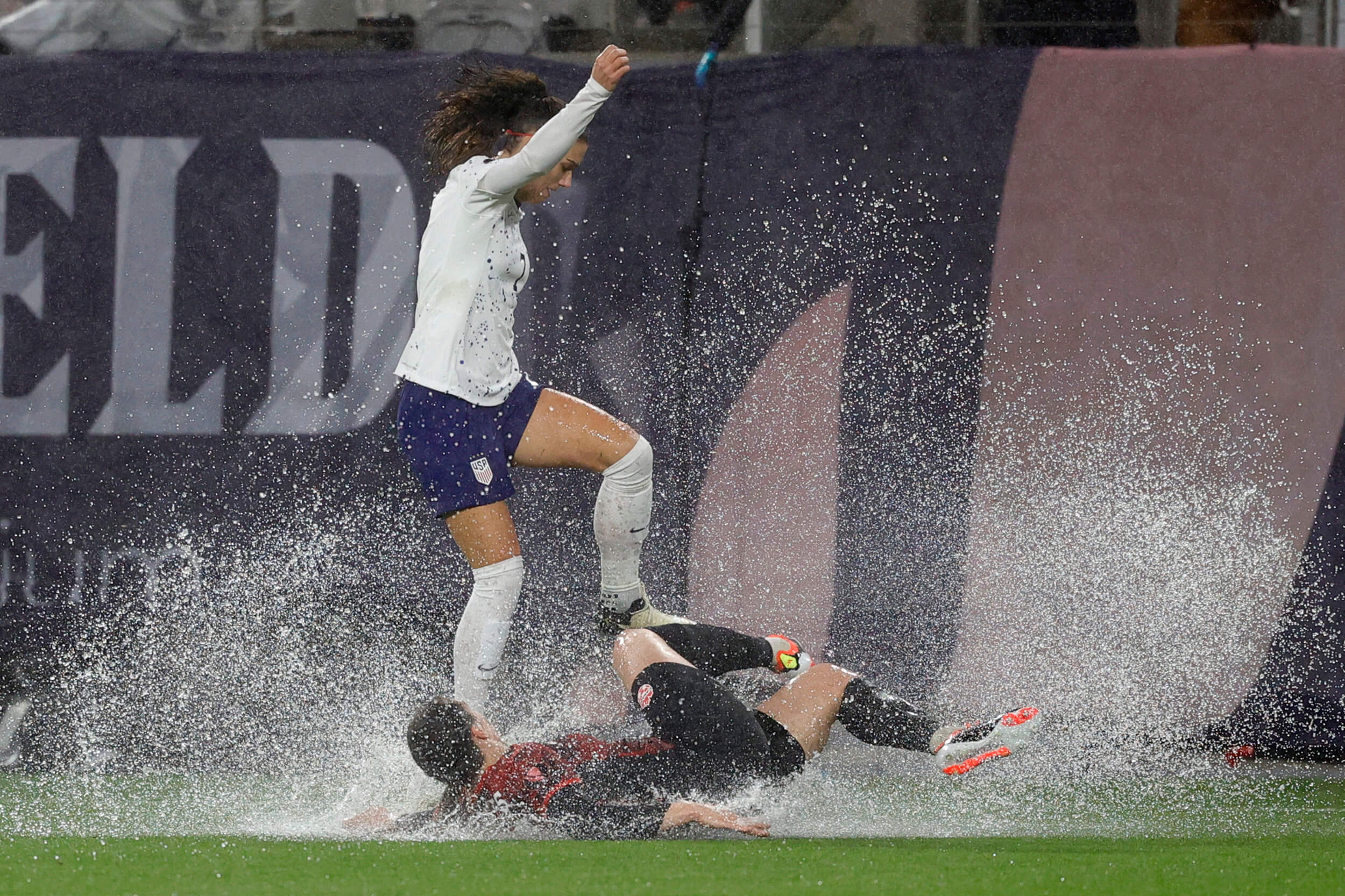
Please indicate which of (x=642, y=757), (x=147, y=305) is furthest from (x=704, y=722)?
(x=147, y=305)

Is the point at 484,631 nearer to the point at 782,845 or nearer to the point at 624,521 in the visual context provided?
the point at 624,521

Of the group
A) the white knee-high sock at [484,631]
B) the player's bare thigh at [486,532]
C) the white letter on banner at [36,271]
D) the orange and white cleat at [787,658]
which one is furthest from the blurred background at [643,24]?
the orange and white cleat at [787,658]

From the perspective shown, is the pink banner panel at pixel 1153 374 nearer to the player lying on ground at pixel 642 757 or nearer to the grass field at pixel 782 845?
the grass field at pixel 782 845

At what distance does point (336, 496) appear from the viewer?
5.09 meters

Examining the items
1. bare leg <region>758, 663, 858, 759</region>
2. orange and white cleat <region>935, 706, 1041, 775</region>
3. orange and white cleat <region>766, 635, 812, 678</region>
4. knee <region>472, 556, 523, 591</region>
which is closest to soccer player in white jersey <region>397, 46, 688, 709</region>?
knee <region>472, 556, 523, 591</region>

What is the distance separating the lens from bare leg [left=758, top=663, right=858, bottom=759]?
3.58m

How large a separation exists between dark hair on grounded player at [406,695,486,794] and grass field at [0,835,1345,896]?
0.17 m

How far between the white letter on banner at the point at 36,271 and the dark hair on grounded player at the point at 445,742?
7.87 feet

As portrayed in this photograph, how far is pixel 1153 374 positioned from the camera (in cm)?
504

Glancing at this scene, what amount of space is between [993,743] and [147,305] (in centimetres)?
311

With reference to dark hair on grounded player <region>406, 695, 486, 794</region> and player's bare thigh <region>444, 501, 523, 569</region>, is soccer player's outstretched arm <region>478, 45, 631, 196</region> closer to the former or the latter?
player's bare thigh <region>444, 501, 523, 569</region>

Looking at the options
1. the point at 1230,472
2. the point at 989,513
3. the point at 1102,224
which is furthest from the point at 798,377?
the point at 1230,472

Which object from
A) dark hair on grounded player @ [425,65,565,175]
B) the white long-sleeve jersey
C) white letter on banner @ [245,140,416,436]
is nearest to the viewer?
the white long-sleeve jersey

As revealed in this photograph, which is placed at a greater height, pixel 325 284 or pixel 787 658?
pixel 325 284
